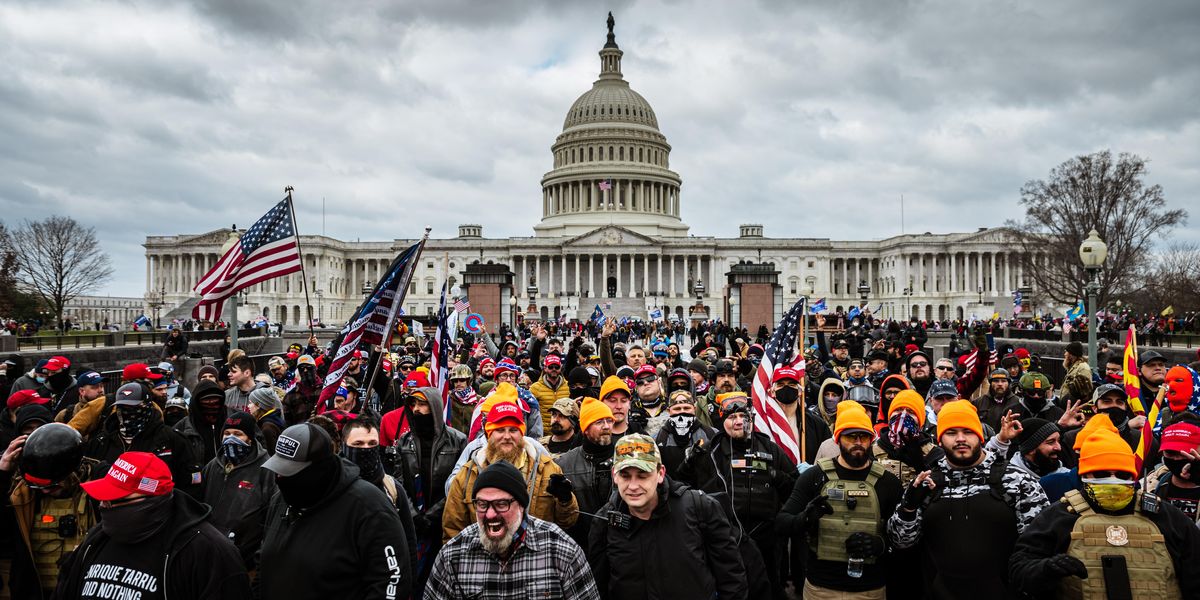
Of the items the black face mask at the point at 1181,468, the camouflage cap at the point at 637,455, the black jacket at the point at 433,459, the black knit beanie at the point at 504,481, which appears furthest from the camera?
the black jacket at the point at 433,459

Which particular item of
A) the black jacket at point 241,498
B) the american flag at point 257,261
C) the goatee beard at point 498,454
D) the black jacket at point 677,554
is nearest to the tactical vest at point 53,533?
the black jacket at point 241,498

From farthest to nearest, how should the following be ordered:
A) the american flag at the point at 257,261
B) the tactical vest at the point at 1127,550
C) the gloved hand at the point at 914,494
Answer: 1. the american flag at the point at 257,261
2. the gloved hand at the point at 914,494
3. the tactical vest at the point at 1127,550

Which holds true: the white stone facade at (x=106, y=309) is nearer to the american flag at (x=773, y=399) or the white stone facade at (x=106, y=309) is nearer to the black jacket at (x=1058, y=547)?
the american flag at (x=773, y=399)

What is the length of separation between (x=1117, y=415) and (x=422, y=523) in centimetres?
615

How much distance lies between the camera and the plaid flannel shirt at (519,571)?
13.1 ft

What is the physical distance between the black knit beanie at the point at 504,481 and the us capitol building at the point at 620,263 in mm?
87498

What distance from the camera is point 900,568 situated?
5.54 m

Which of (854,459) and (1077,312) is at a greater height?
(1077,312)

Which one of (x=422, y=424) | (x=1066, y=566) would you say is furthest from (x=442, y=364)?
(x=1066, y=566)

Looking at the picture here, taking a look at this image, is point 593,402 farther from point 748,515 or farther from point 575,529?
point 748,515

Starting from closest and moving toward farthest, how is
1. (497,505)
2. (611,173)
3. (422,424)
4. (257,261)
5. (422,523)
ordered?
(497,505), (422,523), (422,424), (257,261), (611,173)

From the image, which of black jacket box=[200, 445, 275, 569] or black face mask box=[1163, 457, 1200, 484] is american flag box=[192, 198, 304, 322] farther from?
black face mask box=[1163, 457, 1200, 484]

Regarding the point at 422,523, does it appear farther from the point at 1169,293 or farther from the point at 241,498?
the point at 1169,293

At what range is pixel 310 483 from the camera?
408cm
